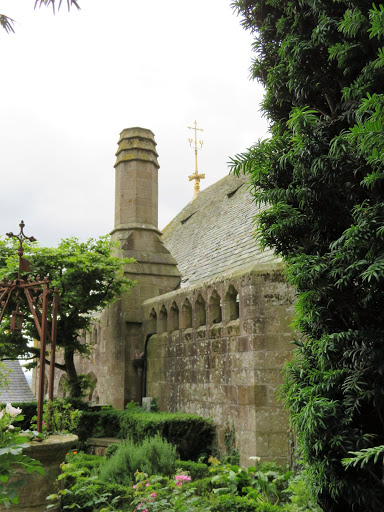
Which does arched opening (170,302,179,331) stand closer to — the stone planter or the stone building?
the stone building

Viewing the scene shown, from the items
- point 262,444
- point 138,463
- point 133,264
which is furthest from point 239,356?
point 133,264

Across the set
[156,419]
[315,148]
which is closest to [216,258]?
[156,419]

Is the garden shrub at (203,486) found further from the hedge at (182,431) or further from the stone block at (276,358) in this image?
the stone block at (276,358)

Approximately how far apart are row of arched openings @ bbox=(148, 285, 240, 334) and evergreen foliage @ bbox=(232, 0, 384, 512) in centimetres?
432

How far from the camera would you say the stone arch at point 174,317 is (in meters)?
10.8

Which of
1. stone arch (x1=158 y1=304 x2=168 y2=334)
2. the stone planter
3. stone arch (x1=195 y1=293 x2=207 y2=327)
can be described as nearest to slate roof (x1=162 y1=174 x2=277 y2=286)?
stone arch (x1=195 y1=293 x2=207 y2=327)

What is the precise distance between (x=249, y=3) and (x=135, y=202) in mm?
8456

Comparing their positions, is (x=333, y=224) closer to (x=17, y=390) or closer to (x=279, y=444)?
(x=279, y=444)

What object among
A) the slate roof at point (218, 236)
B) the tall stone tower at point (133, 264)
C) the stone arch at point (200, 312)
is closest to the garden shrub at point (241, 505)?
the slate roof at point (218, 236)

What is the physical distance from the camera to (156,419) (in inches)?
346

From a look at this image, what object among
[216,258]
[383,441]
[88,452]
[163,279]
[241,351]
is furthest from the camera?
[163,279]

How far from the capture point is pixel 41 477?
5480 mm

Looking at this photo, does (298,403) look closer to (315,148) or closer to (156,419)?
(315,148)

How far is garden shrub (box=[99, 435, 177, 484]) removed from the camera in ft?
23.0
